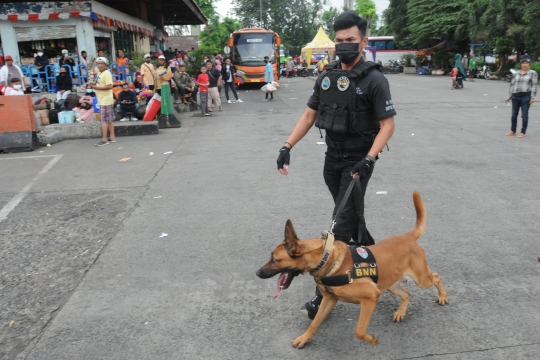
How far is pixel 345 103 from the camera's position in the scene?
10.5 feet

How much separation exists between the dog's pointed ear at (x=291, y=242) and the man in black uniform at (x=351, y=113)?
709 mm

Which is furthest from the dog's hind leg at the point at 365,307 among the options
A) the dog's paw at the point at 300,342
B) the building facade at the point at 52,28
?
the building facade at the point at 52,28

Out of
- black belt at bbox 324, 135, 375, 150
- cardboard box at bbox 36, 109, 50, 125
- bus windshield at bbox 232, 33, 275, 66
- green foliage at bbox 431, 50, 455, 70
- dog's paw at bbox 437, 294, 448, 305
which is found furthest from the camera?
green foliage at bbox 431, 50, 455, 70

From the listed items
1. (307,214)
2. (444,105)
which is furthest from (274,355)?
(444,105)

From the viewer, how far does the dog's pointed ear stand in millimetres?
2617

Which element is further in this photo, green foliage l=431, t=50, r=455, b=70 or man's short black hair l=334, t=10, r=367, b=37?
green foliage l=431, t=50, r=455, b=70

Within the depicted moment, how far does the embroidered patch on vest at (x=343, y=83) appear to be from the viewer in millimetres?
3199

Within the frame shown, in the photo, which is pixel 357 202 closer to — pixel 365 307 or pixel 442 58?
pixel 365 307

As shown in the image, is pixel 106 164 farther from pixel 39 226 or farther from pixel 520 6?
pixel 520 6

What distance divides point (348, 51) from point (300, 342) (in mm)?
1926

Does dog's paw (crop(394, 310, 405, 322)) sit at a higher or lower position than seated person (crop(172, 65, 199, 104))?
lower

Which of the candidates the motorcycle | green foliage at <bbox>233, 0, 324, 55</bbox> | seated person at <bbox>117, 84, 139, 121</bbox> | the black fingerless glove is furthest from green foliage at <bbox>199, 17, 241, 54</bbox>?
the black fingerless glove

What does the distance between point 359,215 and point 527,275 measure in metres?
1.63

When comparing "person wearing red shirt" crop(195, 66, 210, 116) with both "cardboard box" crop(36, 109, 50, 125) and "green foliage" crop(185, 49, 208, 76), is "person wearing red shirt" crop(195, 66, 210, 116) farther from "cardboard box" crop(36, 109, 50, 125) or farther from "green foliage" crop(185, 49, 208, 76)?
"green foliage" crop(185, 49, 208, 76)
